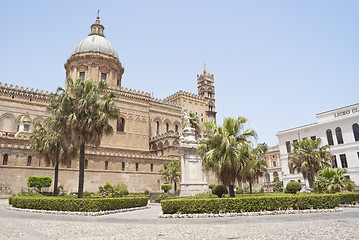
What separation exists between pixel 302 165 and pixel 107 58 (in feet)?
133

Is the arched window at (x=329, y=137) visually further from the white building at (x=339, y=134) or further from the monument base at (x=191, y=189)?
the monument base at (x=191, y=189)

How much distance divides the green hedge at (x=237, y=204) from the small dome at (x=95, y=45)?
1840 inches

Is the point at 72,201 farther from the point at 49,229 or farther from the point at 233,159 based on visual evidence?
the point at 233,159

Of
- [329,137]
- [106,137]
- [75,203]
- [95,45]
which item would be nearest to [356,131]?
[329,137]

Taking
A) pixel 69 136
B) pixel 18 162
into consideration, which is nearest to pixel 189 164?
pixel 69 136

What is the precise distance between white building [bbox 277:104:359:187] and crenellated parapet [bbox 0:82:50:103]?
39390 millimetres

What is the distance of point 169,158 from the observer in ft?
148

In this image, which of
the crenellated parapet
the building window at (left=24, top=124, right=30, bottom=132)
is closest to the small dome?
the crenellated parapet

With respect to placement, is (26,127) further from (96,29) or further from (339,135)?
(339,135)

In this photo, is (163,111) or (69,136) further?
(163,111)

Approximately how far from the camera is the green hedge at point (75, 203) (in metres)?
14.7

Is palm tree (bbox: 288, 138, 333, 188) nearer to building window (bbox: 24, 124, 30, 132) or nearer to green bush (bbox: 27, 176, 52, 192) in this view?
green bush (bbox: 27, 176, 52, 192)

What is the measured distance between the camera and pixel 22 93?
44094mm

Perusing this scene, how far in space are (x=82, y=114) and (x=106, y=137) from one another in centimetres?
2063
